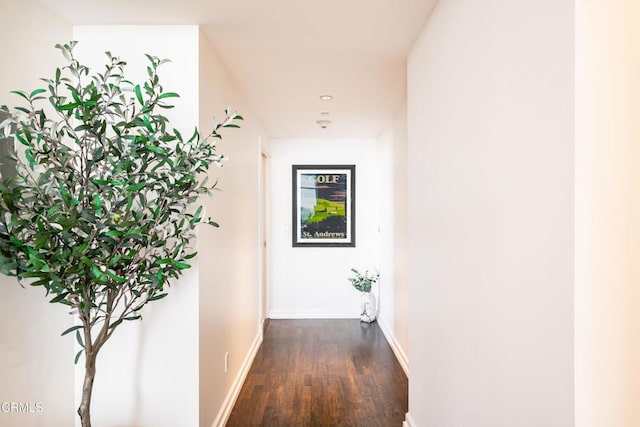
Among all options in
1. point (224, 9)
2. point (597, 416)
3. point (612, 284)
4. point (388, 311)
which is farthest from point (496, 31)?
point (388, 311)

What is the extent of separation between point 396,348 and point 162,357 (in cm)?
246

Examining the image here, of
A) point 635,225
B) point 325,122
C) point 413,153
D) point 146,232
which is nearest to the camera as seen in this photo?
point 635,225

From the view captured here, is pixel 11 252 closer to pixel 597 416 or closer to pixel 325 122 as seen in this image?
pixel 597 416

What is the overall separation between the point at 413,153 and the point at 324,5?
95 cm

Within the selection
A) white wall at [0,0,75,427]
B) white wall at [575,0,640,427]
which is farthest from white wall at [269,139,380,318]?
white wall at [575,0,640,427]

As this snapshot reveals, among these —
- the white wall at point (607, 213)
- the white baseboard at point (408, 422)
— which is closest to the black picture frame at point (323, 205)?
the white baseboard at point (408, 422)

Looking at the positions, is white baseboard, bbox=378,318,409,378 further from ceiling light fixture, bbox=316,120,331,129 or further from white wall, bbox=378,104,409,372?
ceiling light fixture, bbox=316,120,331,129

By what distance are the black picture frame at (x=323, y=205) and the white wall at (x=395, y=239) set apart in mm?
555

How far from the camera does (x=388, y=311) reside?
4414mm

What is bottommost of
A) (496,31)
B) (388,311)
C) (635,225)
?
(388,311)

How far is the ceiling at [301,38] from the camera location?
6.42ft

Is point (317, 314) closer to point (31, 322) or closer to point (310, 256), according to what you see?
point (310, 256)

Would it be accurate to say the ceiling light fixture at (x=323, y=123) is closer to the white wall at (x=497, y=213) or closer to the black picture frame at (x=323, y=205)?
the black picture frame at (x=323, y=205)

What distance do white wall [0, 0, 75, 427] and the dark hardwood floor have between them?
3.73 feet
